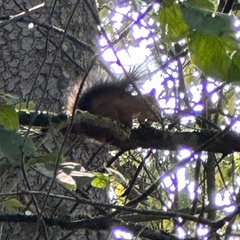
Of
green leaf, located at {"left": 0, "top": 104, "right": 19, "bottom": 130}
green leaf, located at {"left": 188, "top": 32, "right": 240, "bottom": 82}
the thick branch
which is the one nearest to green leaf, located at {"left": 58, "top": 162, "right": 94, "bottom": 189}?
green leaf, located at {"left": 0, "top": 104, "right": 19, "bottom": 130}

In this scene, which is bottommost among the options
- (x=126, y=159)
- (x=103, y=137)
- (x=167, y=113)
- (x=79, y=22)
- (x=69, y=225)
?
(x=69, y=225)

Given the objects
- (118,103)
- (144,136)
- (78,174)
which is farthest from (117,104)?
(78,174)

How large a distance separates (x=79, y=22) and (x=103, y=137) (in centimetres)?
99

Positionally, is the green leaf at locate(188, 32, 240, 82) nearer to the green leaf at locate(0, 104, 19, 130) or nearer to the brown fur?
the green leaf at locate(0, 104, 19, 130)

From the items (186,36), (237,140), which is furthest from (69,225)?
(186,36)

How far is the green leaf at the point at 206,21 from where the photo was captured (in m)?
0.86

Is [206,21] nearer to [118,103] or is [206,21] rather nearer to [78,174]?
[78,174]

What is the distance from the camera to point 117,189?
269 centimetres

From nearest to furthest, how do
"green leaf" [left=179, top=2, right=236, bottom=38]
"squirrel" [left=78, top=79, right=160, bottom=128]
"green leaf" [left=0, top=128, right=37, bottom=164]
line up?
"green leaf" [left=179, top=2, right=236, bottom=38] < "green leaf" [left=0, top=128, right=37, bottom=164] < "squirrel" [left=78, top=79, right=160, bottom=128]

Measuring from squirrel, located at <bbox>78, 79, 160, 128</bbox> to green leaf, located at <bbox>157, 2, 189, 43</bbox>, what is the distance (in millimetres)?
479

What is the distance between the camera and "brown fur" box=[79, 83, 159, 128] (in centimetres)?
148

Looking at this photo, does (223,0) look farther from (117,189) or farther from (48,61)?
(117,189)

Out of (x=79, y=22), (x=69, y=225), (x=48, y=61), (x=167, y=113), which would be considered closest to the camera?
(x=69, y=225)

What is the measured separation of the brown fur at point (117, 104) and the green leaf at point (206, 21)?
0.58m
